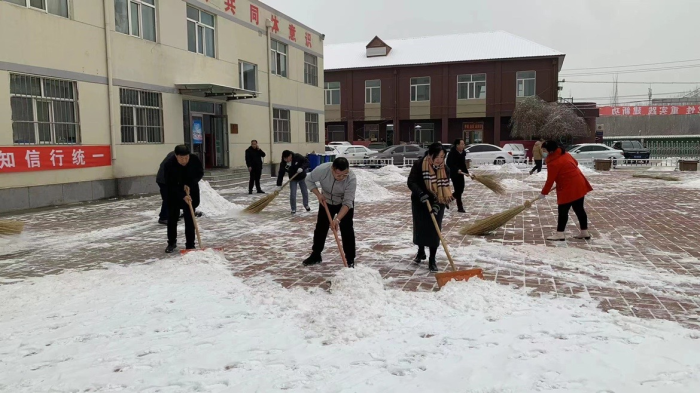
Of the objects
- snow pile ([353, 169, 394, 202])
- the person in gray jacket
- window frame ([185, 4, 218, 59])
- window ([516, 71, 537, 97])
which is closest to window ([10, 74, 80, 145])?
window frame ([185, 4, 218, 59])

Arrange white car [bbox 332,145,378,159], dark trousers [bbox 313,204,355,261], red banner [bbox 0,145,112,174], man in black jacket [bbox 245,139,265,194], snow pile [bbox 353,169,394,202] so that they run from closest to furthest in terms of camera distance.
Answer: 1. dark trousers [bbox 313,204,355,261]
2. red banner [bbox 0,145,112,174]
3. snow pile [bbox 353,169,394,202]
4. man in black jacket [bbox 245,139,265,194]
5. white car [bbox 332,145,378,159]

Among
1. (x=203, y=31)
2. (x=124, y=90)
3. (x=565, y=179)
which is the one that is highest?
(x=203, y=31)

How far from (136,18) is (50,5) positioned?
8.83ft

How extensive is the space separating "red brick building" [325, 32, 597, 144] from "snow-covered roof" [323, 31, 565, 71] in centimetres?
7

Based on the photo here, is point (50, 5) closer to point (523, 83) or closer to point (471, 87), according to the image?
point (471, 87)

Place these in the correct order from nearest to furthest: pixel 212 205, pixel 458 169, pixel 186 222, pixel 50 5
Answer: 1. pixel 186 222
2. pixel 458 169
3. pixel 212 205
4. pixel 50 5

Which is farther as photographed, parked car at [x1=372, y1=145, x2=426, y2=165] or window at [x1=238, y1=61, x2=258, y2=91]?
parked car at [x1=372, y1=145, x2=426, y2=165]

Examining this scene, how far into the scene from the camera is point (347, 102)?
40688 millimetres

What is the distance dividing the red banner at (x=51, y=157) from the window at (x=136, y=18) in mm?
3353

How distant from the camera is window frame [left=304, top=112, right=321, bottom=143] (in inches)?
966

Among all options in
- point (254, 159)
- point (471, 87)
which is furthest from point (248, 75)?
point (471, 87)

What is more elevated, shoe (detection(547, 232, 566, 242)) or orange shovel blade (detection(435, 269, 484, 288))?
orange shovel blade (detection(435, 269, 484, 288))

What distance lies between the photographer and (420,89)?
39.3m

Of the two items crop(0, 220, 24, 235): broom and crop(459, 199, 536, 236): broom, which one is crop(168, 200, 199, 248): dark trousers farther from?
crop(459, 199, 536, 236): broom
